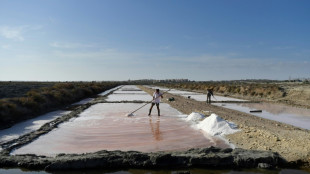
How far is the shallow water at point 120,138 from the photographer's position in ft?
23.7

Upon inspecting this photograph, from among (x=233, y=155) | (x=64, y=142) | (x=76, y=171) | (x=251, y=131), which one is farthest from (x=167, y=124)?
(x=76, y=171)

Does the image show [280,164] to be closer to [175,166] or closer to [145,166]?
[175,166]

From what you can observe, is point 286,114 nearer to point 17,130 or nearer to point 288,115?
point 288,115

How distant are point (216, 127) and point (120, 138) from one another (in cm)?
322

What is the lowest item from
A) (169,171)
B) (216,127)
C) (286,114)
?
(169,171)

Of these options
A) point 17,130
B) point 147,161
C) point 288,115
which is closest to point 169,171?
point 147,161

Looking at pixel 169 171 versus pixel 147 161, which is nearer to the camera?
pixel 169 171

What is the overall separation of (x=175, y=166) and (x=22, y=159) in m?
3.28

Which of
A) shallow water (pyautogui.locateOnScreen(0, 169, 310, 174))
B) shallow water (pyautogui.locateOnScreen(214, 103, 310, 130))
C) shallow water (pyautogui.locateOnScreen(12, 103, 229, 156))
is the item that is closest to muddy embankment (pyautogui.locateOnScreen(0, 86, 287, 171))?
shallow water (pyautogui.locateOnScreen(0, 169, 310, 174))

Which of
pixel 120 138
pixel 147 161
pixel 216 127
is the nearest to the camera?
pixel 147 161

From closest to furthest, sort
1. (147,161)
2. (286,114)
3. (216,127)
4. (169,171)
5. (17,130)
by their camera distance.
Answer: (169,171), (147,161), (216,127), (17,130), (286,114)

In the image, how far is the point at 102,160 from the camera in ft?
19.4

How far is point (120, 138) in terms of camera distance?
8.42 m

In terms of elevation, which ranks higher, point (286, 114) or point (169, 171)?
point (286, 114)
